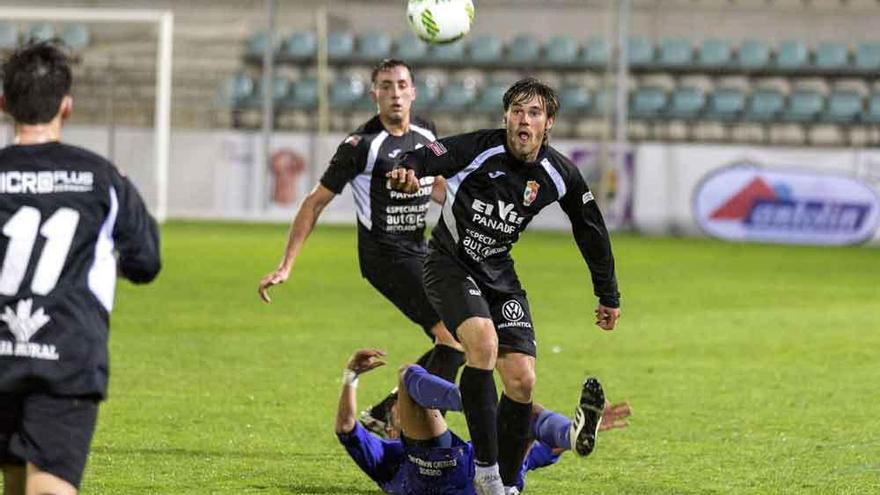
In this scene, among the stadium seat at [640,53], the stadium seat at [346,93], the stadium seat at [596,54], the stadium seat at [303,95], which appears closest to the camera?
the stadium seat at [346,93]

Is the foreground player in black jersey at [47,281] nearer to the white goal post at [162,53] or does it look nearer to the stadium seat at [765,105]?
the white goal post at [162,53]

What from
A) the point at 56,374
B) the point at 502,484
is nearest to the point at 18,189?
the point at 56,374

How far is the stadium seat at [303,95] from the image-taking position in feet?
101

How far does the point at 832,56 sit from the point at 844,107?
1.56 m

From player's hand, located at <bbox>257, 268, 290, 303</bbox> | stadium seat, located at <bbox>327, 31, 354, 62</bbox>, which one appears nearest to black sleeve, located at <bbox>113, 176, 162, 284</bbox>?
player's hand, located at <bbox>257, 268, 290, 303</bbox>

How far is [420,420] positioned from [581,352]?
229 inches

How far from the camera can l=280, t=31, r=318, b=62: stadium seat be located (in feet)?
106

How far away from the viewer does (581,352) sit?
12.9 m

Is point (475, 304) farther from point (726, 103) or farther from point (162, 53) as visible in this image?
point (726, 103)

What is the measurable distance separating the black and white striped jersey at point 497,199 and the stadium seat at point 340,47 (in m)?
25.2

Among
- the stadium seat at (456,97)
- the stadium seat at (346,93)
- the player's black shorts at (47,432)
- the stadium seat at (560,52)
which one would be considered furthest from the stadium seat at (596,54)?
the player's black shorts at (47,432)

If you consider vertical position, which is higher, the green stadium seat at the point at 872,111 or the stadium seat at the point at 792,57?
the stadium seat at the point at 792,57

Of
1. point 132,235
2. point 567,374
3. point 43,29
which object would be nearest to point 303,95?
point 43,29

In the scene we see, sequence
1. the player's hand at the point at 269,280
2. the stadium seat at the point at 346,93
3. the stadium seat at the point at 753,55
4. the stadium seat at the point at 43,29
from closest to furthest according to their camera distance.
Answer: the player's hand at the point at 269,280 < the stadium seat at the point at 346,93 < the stadium seat at the point at 753,55 < the stadium seat at the point at 43,29
